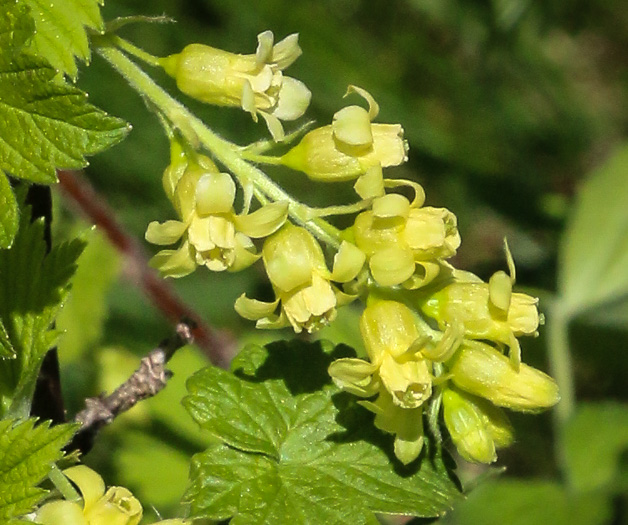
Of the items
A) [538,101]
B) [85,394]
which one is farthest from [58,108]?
[538,101]

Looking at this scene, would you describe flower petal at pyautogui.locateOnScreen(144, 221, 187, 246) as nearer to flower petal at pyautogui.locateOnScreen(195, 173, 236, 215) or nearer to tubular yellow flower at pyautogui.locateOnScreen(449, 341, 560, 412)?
flower petal at pyautogui.locateOnScreen(195, 173, 236, 215)

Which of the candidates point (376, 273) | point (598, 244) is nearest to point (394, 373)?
point (376, 273)

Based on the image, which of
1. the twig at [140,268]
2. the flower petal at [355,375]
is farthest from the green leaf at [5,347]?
the twig at [140,268]

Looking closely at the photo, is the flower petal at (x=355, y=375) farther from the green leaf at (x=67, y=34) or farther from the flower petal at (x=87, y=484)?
Answer: the green leaf at (x=67, y=34)

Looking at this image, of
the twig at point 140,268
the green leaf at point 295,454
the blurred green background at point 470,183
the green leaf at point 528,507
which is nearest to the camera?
the green leaf at point 295,454

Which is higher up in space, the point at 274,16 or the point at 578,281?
the point at 274,16

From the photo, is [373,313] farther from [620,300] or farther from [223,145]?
[620,300]

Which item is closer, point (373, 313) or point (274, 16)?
point (373, 313)
